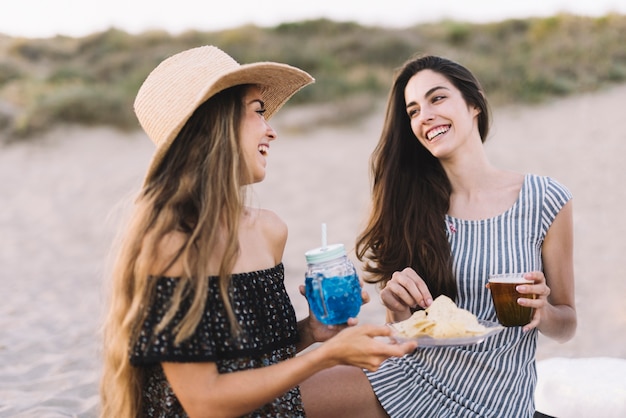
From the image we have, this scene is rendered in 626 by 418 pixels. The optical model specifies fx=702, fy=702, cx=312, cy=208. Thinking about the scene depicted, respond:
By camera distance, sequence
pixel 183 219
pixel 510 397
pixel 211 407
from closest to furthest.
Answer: pixel 211 407 < pixel 183 219 < pixel 510 397

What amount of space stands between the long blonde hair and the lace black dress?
3cm

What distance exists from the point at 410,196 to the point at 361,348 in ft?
4.86

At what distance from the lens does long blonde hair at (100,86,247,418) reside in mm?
2068

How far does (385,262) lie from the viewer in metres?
3.35

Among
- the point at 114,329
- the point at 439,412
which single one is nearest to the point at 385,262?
the point at 439,412

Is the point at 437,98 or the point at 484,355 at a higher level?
the point at 437,98

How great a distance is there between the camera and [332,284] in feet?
7.03

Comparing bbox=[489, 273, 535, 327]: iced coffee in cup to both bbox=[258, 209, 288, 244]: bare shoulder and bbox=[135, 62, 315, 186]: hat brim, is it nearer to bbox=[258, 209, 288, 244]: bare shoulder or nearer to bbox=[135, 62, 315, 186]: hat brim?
bbox=[258, 209, 288, 244]: bare shoulder

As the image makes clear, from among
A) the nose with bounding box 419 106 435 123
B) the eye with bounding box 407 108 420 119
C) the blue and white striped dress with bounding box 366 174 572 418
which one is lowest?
the blue and white striped dress with bounding box 366 174 572 418

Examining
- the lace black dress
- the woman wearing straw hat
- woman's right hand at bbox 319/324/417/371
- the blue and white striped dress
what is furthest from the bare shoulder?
the blue and white striped dress

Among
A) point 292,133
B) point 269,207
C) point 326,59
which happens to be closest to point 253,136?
point 269,207

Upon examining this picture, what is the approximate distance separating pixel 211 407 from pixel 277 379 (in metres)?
0.21

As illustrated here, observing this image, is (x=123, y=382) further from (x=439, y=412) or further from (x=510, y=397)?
(x=510, y=397)

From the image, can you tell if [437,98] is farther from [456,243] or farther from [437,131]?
[456,243]
